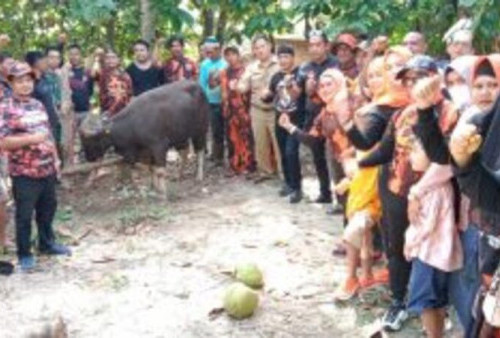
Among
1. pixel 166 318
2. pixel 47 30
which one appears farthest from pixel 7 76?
pixel 47 30

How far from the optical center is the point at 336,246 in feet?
22.4

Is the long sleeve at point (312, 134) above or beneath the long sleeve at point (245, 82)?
beneath

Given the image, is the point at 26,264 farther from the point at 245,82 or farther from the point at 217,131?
the point at 217,131

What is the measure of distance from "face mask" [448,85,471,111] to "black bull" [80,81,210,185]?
444cm

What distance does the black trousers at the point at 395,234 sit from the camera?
4785 millimetres

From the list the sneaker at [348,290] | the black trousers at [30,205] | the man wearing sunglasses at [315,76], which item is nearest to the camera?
the sneaker at [348,290]

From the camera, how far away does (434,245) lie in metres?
4.36

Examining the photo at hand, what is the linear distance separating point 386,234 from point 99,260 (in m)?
2.77

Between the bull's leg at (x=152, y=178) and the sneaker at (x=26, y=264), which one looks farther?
the bull's leg at (x=152, y=178)

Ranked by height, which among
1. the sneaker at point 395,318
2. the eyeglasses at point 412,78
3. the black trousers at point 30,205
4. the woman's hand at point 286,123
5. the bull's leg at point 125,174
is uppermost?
the eyeglasses at point 412,78

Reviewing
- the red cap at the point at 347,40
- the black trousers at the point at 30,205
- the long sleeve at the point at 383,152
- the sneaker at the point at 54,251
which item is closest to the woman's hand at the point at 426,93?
the long sleeve at the point at 383,152

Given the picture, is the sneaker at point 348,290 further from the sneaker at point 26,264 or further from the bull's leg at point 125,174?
the bull's leg at point 125,174

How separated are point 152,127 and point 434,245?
5.15 metres

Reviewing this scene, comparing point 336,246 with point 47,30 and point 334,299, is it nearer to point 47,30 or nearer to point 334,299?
point 334,299
